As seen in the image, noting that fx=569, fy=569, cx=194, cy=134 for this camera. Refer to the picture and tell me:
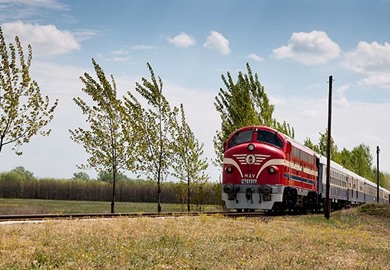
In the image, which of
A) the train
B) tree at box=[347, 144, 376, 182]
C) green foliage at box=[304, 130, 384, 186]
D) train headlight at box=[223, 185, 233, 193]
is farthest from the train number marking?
tree at box=[347, 144, 376, 182]

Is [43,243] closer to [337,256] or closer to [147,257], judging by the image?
[147,257]

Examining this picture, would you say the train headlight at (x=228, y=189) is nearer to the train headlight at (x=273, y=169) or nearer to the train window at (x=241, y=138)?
the train headlight at (x=273, y=169)

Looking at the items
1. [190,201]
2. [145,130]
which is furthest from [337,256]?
[190,201]

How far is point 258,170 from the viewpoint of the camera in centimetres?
2969

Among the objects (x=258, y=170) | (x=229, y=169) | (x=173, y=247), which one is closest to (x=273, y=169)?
(x=258, y=170)

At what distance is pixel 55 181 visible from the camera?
90.7 m

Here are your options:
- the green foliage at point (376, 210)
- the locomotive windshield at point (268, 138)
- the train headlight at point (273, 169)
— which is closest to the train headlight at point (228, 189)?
the train headlight at point (273, 169)

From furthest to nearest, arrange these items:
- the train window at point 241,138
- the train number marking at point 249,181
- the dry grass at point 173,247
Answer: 1. the train window at point 241,138
2. the train number marking at point 249,181
3. the dry grass at point 173,247

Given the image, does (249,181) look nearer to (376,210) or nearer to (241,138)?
(241,138)

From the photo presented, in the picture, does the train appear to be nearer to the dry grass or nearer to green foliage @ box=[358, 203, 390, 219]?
the dry grass

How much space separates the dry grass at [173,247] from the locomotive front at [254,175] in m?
5.65

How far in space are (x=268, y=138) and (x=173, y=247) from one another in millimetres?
15819

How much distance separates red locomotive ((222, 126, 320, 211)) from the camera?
96.6 feet

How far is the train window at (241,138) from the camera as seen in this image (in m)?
31.2
